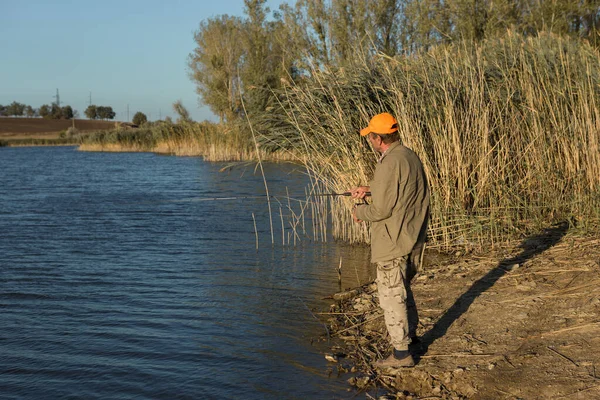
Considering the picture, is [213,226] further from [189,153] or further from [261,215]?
[189,153]

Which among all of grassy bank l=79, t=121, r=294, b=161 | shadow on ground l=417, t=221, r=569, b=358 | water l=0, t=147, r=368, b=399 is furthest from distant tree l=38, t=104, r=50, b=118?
shadow on ground l=417, t=221, r=569, b=358

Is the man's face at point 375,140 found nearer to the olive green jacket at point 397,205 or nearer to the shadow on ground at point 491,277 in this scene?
the olive green jacket at point 397,205

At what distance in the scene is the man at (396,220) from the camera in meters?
4.42

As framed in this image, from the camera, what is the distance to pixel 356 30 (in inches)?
612

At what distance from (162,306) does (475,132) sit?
4409mm

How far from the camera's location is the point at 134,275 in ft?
28.2

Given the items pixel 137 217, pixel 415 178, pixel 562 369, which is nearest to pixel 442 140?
pixel 415 178

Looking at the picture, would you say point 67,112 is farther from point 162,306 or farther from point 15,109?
point 162,306

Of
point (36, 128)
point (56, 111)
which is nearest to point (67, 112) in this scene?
point (56, 111)

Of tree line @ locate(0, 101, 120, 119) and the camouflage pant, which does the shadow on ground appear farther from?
tree line @ locate(0, 101, 120, 119)

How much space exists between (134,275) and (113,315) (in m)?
1.90

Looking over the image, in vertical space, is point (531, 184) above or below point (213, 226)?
above

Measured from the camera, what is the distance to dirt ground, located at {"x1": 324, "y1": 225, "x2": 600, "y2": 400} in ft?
13.8

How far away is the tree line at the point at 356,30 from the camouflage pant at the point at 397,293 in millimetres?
4693
